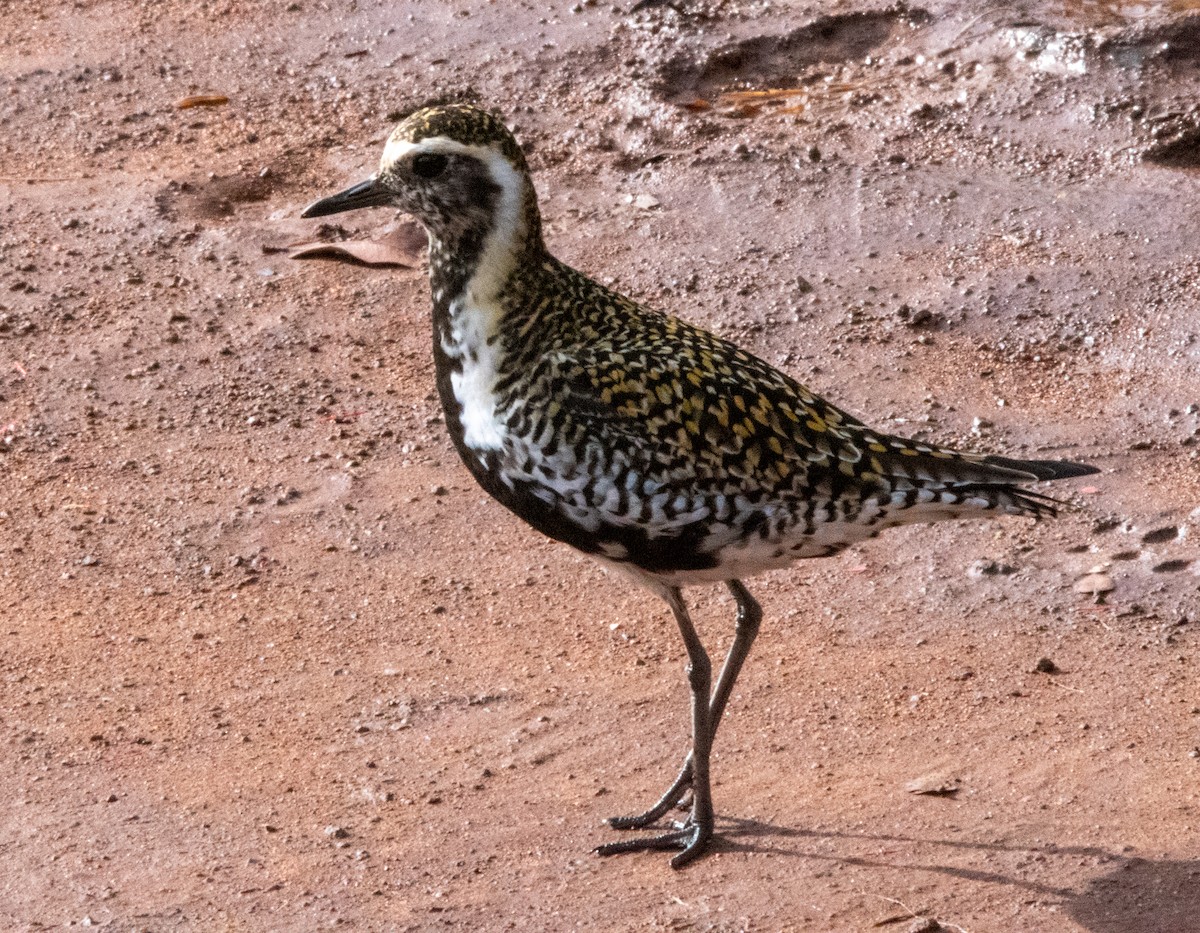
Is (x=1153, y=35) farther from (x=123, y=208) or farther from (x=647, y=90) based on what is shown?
(x=123, y=208)

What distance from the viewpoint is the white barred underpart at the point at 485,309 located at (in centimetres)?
579

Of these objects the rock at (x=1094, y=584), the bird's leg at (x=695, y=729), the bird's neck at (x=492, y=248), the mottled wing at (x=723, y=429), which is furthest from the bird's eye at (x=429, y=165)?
the rock at (x=1094, y=584)

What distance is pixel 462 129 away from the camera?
18.8 ft

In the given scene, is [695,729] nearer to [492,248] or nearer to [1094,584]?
[492,248]

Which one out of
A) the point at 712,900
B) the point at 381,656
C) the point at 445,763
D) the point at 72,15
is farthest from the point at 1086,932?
the point at 72,15

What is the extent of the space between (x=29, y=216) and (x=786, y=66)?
503cm

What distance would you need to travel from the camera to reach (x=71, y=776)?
21.0ft

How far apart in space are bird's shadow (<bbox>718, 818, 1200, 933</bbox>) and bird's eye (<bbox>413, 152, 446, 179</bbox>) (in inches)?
103

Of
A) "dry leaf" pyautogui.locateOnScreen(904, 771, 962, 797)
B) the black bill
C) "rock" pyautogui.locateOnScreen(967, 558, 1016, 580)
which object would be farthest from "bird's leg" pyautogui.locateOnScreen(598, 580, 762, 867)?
the black bill

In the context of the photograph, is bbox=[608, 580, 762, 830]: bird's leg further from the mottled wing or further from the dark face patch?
the dark face patch

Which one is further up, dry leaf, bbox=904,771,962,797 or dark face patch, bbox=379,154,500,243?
dark face patch, bbox=379,154,500,243

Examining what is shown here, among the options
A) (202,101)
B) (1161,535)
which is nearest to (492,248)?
(1161,535)

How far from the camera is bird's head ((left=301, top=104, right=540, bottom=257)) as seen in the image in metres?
5.75

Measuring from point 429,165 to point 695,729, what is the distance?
2.19 meters
